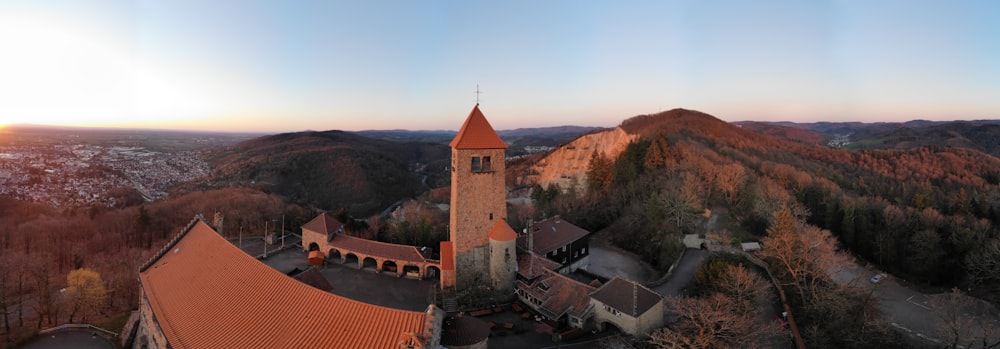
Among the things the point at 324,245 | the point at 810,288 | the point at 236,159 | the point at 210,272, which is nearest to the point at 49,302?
the point at 324,245

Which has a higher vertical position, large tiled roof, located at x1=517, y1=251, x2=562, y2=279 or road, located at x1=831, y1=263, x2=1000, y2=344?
large tiled roof, located at x1=517, y1=251, x2=562, y2=279

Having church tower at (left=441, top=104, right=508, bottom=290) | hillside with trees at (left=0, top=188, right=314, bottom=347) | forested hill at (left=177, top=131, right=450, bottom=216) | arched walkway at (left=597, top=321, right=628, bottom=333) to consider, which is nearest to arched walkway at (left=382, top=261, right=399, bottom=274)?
church tower at (left=441, top=104, right=508, bottom=290)

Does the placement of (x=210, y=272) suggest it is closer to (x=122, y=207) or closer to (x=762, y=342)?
(x=762, y=342)

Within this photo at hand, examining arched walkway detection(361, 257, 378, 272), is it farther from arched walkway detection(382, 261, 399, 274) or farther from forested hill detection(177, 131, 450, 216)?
forested hill detection(177, 131, 450, 216)

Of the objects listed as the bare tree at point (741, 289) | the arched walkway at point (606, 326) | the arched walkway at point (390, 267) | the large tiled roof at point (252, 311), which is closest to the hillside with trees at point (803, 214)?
the bare tree at point (741, 289)

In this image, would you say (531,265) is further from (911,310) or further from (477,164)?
(911,310)

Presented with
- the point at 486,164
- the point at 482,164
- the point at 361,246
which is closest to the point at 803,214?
the point at 486,164
